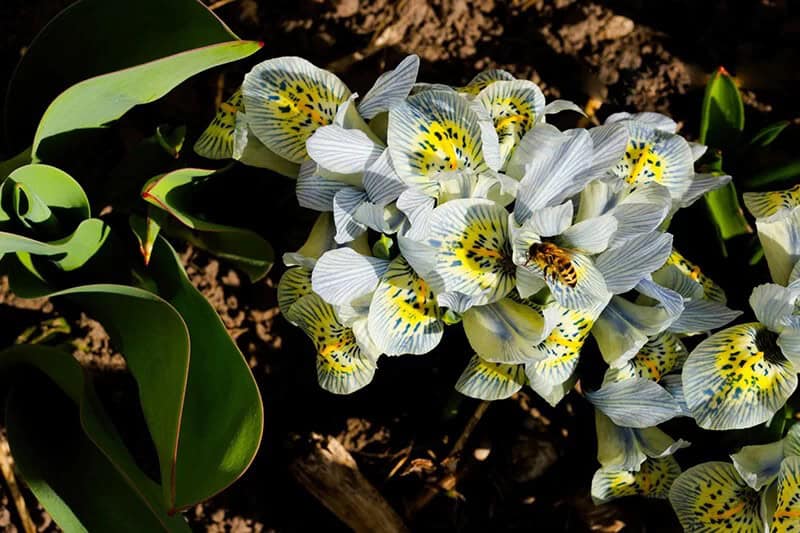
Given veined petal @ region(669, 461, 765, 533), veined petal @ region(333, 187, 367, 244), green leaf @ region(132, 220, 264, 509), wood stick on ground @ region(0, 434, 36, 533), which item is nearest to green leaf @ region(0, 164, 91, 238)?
green leaf @ region(132, 220, 264, 509)

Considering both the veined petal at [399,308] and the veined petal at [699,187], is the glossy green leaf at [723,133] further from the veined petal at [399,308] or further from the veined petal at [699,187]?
the veined petal at [399,308]

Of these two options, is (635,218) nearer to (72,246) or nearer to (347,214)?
(347,214)

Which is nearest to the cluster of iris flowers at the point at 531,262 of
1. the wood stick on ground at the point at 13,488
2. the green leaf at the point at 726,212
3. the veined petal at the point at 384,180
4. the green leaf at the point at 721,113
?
the veined petal at the point at 384,180

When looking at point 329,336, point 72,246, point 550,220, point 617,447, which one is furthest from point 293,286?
point 617,447

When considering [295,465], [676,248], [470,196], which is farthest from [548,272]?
[295,465]

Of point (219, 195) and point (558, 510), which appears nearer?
point (219, 195)

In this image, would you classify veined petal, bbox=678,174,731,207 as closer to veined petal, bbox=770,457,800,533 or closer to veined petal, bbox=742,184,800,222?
veined petal, bbox=742,184,800,222

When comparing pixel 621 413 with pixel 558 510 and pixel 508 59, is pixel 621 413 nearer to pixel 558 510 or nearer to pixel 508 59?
pixel 558 510
